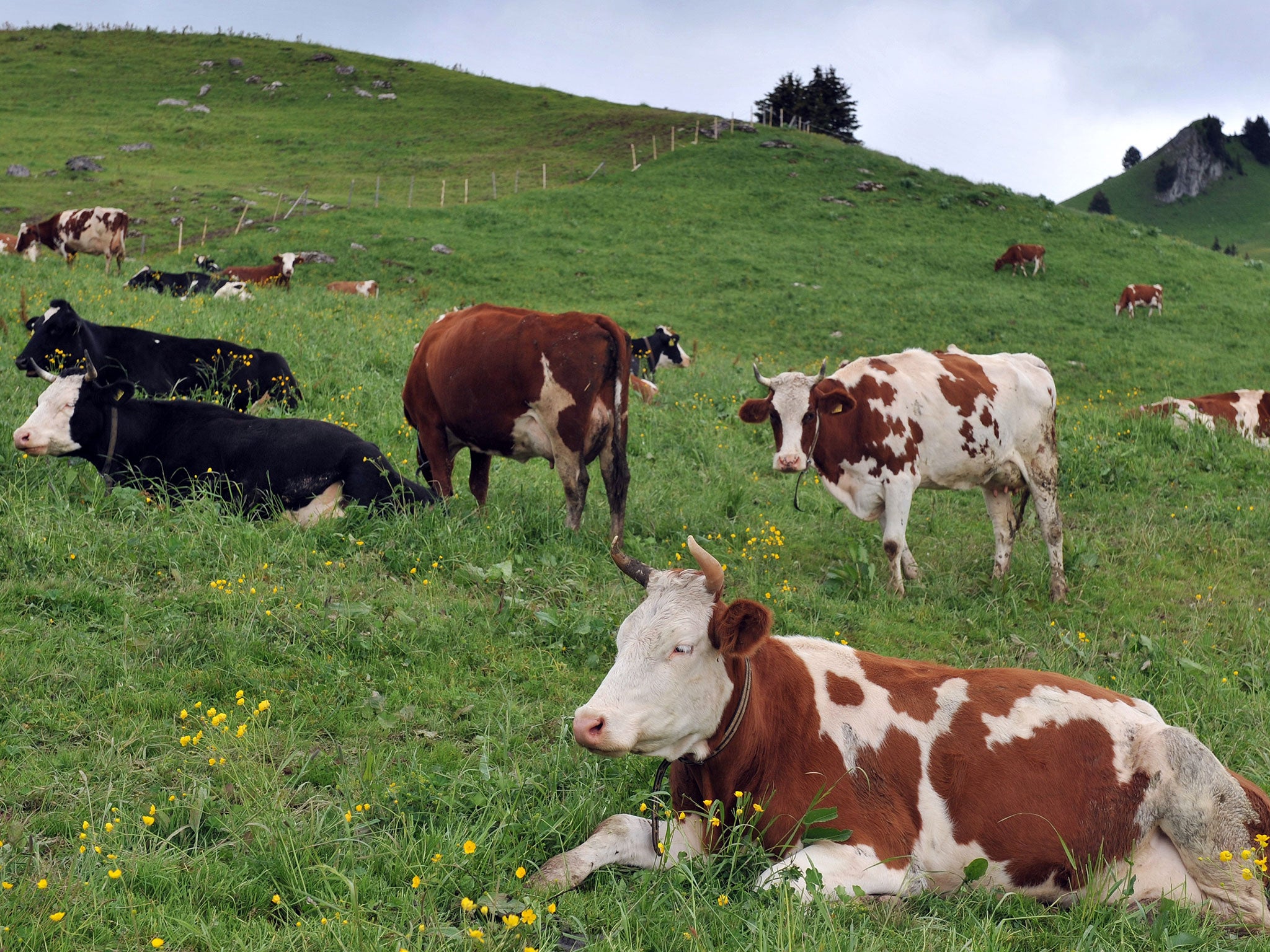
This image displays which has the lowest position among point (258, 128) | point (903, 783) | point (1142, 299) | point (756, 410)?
point (903, 783)

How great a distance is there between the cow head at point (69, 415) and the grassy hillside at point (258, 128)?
1002 inches

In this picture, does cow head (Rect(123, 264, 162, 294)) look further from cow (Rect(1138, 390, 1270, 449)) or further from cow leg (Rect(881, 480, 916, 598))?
cow (Rect(1138, 390, 1270, 449))

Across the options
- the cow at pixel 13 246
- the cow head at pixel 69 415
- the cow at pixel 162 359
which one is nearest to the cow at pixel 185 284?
the cow at pixel 13 246

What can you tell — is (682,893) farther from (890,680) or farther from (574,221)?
(574,221)

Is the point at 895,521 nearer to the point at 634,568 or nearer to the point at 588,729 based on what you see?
the point at 634,568

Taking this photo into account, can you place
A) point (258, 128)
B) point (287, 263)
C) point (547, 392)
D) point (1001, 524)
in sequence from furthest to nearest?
1. point (258, 128)
2. point (287, 263)
3. point (1001, 524)
4. point (547, 392)

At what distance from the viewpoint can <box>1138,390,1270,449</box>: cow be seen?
13.7 metres

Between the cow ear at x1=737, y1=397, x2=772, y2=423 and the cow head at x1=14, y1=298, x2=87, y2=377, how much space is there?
6.82m

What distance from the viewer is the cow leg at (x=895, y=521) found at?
8.44 meters

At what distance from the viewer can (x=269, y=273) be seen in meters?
24.0

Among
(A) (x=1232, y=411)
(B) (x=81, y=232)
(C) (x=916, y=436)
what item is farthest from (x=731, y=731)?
(B) (x=81, y=232)

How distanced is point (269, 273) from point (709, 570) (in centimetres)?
2292

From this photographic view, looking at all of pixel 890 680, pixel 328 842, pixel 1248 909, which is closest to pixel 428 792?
pixel 328 842

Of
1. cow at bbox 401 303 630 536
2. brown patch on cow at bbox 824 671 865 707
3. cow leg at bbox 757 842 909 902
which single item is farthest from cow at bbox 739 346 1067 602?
cow leg at bbox 757 842 909 902
